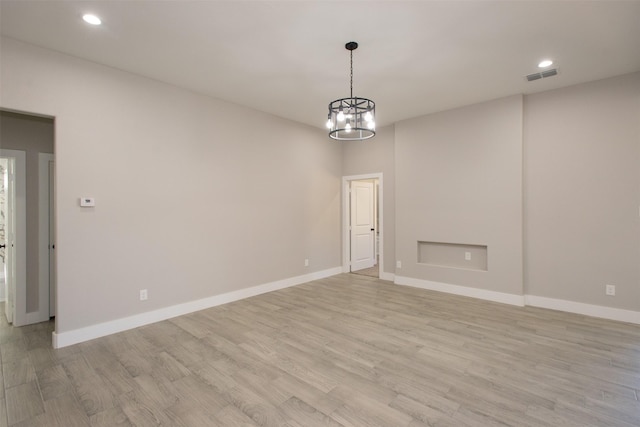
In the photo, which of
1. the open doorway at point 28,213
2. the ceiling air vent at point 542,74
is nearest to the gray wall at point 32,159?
the open doorway at point 28,213

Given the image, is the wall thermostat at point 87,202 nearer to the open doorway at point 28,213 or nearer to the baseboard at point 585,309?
the open doorway at point 28,213

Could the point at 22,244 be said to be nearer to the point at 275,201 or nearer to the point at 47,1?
the point at 47,1

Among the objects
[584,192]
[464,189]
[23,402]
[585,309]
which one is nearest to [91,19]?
[23,402]

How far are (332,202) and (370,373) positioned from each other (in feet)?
13.8

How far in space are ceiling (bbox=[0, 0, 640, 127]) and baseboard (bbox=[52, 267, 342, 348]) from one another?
2.95 m

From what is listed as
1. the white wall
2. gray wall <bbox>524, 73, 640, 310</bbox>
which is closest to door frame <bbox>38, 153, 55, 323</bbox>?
the white wall

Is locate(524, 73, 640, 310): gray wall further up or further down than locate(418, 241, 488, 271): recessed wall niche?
further up

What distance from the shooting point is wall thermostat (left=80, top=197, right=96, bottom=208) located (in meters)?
3.27

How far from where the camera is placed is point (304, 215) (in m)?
5.85

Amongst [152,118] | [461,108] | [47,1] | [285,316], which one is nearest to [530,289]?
[461,108]

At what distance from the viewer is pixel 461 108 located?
496cm

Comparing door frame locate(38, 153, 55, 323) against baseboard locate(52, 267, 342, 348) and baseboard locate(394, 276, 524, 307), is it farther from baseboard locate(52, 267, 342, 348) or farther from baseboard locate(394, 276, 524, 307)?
baseboard locate(394, 276, 524, 307)

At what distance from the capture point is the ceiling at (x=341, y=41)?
252 centimetres

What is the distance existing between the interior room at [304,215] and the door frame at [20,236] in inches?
0.7
